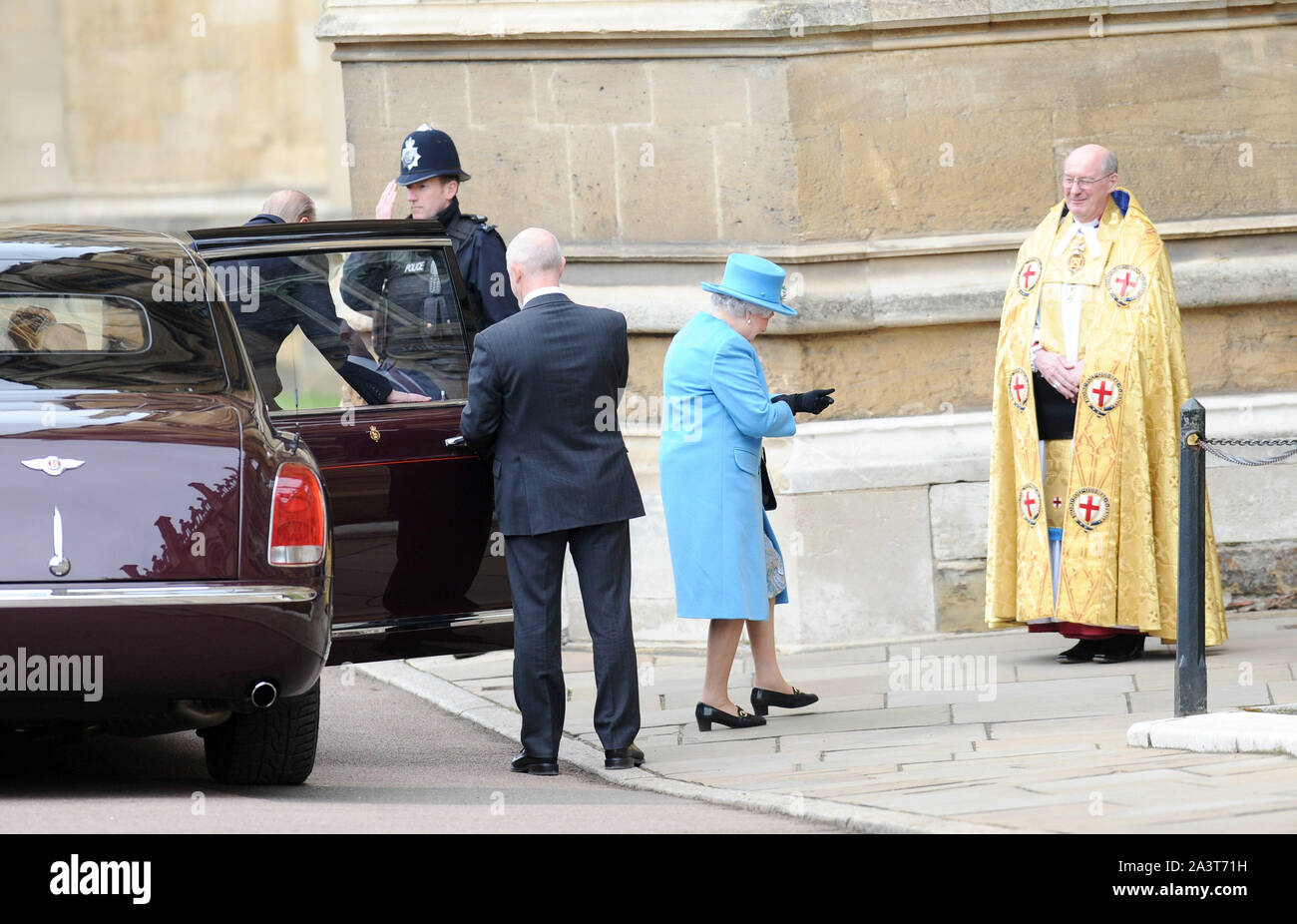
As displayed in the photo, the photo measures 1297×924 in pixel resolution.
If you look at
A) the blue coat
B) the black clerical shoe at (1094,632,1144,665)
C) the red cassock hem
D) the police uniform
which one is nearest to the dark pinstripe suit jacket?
the police uniform

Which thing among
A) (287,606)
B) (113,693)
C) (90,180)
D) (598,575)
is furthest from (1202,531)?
(90,180)

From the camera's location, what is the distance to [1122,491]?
8773mm

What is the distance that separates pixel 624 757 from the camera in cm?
712

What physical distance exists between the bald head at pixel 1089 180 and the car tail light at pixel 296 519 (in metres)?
4.02

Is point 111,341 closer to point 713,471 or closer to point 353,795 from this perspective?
point 353,795

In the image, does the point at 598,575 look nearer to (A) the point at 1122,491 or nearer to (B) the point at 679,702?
(B) the point at 679,702

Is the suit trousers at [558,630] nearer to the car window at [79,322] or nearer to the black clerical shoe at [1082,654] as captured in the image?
the car window at [79,322]

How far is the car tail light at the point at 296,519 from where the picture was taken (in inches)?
236

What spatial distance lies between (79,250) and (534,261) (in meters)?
1.49

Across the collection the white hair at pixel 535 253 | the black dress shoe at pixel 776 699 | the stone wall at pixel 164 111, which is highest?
the stone wall at pixel 164 111

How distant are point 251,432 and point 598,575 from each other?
1.46 metres

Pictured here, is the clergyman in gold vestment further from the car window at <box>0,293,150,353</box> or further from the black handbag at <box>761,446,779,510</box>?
the car window at <box>0,293,150,353</box>

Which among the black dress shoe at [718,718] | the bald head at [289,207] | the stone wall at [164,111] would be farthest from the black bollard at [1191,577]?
the stone wall at [164,111]

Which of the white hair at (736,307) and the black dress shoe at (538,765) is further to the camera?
the white hair at (736,307)
